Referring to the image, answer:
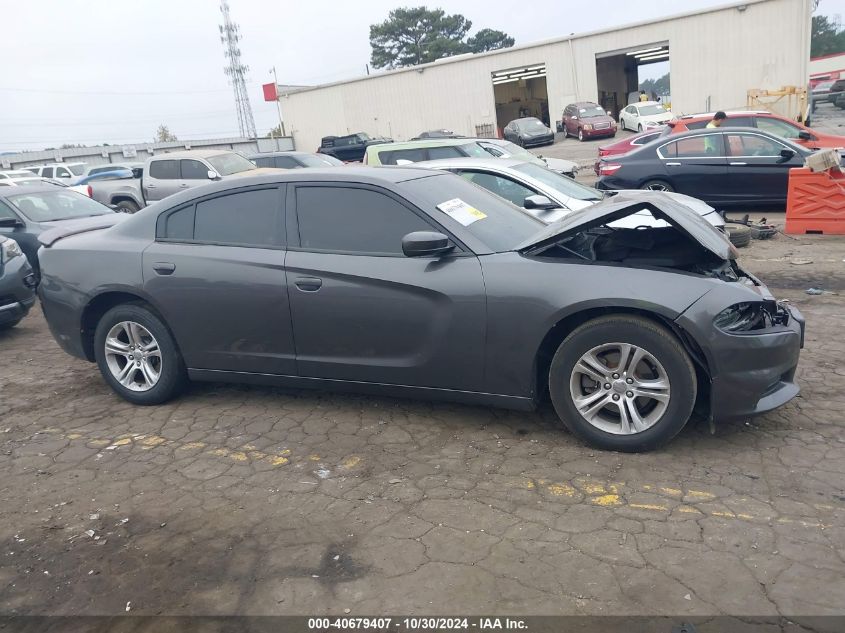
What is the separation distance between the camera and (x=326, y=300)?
4.30 metres

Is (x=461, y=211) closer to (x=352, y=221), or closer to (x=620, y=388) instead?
(x=352, y=221)

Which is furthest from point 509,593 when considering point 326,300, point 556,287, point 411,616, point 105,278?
point 105,278

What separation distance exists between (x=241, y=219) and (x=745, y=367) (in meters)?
3.15

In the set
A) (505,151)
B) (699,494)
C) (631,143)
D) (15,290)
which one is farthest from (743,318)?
(631,143)

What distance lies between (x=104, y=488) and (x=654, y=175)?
10.0 m

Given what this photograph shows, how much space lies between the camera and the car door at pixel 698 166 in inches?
441

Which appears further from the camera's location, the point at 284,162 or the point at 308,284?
the point at 284,162

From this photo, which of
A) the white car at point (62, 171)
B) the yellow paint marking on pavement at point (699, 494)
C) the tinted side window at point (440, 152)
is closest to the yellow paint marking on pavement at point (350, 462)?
the yellow paint marking on pavement at point (699, 494)

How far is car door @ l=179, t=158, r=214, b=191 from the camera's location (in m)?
14.8

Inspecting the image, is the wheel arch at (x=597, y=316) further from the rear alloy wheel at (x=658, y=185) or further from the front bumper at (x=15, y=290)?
the rear alloy wheel at (x=658, y=185)

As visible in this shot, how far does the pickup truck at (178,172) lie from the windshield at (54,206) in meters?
3.98

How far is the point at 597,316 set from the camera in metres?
3.81

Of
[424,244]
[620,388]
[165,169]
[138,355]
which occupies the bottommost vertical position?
[620,388]

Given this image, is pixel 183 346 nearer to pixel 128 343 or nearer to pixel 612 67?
pixel 128 343
